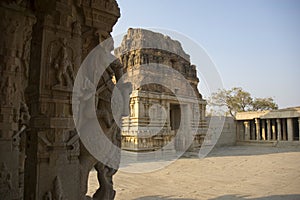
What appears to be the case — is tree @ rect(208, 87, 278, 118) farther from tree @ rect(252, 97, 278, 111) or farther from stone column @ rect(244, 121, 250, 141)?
stone column @ rect(244, 121, 250, 141)

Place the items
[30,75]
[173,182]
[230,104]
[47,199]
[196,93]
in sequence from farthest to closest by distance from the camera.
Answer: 1. [230,104]
2. [196,93]
3. [173,182]
4. [30,75]
5. [47,199]

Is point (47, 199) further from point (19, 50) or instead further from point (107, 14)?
point (107, 14)

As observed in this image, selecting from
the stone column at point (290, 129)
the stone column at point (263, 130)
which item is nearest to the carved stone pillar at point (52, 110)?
the stone column at point (290, 129)

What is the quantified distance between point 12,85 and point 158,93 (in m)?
13.7

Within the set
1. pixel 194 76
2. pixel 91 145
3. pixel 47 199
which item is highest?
pixel 194 76

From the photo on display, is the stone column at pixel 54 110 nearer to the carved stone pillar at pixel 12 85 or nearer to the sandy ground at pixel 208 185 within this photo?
the carved stone pillar at pixel 12 85

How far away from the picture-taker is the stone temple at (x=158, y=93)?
1611 cm

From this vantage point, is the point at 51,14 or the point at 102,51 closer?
the point at 51,14

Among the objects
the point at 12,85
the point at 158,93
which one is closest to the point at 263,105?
the point at 158,93

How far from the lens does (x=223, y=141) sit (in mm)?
24719

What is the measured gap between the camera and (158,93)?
17.6m

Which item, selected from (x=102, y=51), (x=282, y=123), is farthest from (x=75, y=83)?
(x=282, y=123)

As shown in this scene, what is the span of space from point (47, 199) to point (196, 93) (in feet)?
65.8

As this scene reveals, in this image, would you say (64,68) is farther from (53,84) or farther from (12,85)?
(12,85)
